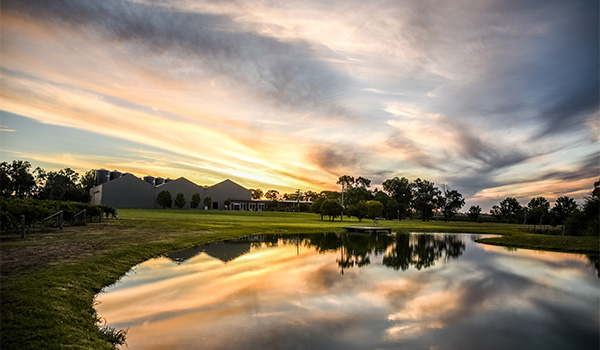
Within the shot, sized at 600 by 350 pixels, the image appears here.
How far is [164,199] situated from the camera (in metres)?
88.8

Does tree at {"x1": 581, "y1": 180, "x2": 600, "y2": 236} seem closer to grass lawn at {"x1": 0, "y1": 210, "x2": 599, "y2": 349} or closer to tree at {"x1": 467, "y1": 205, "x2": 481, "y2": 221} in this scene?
grass lawn at {"x1": 0, "y1": 210, "x2": 599, "y2": 349}

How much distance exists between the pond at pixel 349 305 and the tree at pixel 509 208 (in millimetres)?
101429

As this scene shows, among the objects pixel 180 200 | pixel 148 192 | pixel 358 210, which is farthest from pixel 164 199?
pixel 358 210

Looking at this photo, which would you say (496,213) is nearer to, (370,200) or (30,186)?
(370,200)

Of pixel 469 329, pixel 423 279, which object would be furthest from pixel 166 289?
pixel 423 279

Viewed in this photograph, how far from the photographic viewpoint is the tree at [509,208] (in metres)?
108

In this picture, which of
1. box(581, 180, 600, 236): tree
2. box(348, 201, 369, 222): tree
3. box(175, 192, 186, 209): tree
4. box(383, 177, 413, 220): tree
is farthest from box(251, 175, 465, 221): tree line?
box(581, 180, 600, 236): tree

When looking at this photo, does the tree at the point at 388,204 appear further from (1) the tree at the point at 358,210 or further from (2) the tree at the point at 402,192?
(1) the tree at the point at 358,210

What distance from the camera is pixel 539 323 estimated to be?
10445mm

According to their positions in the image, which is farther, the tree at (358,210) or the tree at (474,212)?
the tree at (474,212)

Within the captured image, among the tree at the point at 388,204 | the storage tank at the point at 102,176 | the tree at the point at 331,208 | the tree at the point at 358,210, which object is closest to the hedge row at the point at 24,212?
the tree at the point at 331,208

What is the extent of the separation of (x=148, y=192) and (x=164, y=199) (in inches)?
276

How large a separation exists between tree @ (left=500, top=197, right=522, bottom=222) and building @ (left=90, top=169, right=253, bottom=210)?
276 ft

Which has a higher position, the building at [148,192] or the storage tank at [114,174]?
the storage tank at [114,174]
